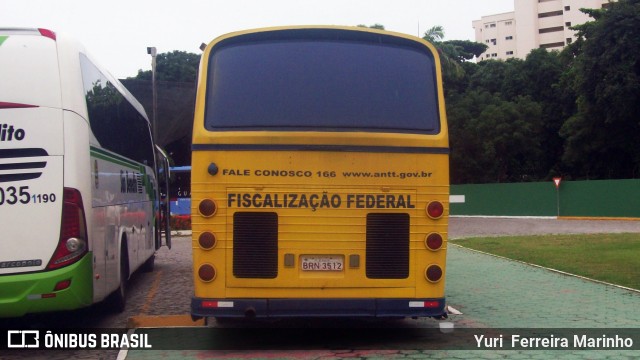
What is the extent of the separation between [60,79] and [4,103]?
590 mm

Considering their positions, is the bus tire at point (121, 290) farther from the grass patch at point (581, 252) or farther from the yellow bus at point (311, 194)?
the grass patch at point (581, 252)

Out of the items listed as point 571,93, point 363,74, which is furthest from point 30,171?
point 571,93

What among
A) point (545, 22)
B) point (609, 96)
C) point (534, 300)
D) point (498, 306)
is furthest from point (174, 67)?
point (498, 306)

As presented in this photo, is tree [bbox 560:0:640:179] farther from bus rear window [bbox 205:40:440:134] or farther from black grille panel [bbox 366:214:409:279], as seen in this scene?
black grille panel [bbox 366:214:409:279]

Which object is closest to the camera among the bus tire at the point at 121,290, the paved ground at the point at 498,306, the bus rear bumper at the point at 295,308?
the bus rear bumper at the point at 295,308

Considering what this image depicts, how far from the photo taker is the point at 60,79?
326 inches

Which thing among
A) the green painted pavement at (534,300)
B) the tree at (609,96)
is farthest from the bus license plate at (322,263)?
the tree at (609,96)

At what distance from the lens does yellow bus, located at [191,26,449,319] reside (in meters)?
7.92

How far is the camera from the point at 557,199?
142ft

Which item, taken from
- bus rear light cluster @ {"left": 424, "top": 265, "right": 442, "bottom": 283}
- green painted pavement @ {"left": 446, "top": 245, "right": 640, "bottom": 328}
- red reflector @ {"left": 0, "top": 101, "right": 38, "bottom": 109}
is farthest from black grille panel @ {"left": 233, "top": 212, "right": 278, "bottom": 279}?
green painted pavement @ {"left": 446, "top": 245, "right": 640, "bottom": 328}

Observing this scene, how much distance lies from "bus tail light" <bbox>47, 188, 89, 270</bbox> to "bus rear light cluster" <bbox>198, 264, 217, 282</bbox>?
1.30 m

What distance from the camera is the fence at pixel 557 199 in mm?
40062

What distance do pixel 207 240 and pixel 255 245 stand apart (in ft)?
1.54

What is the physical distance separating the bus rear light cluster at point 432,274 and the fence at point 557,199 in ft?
112
